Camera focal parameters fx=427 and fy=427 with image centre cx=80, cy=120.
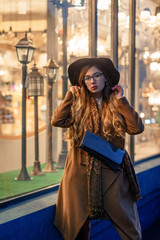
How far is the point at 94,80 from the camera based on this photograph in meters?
2.80

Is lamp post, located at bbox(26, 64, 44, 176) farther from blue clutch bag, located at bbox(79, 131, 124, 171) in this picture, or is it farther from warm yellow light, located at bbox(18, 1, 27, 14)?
blue clutch bag, located at bbox(79, 131, 124, 171)

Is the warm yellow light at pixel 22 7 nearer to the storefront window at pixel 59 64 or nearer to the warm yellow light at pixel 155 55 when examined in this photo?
the storefront window at pixel 59 64

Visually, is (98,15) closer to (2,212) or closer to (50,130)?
(50,130)

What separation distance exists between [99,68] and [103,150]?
55 cm

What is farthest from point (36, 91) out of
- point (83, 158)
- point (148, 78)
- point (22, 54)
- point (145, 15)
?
point (148, 78)

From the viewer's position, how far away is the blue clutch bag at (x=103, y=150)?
8.76ft

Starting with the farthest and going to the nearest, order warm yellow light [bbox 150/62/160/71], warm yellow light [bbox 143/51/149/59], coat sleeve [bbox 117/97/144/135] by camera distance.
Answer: warm yellow light [bbox 150/62/160/71] < warm yellow light [bbox 143/51/149/59] < coat sleeve [bbox 117/97/144/135]

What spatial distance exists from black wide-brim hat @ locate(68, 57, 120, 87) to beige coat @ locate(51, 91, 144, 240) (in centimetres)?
16

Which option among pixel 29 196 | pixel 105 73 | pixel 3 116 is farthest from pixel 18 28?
pixel 29 196

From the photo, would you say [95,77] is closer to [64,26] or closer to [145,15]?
[64,26]

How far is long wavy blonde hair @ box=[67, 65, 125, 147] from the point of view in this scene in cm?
279

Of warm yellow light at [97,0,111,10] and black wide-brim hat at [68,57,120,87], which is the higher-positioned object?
warm yellow light at [97,0,111,10]

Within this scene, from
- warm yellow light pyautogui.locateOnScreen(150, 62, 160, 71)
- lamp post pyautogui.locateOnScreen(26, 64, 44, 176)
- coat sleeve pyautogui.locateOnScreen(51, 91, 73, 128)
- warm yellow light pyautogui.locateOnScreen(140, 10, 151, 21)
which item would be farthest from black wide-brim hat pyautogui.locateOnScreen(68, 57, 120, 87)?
warm yellow light pyautogui.locateOnScreen(150, 62, 160, 71)

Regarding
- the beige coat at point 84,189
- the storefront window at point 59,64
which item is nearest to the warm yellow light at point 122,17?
the storefront window at point 59,64
